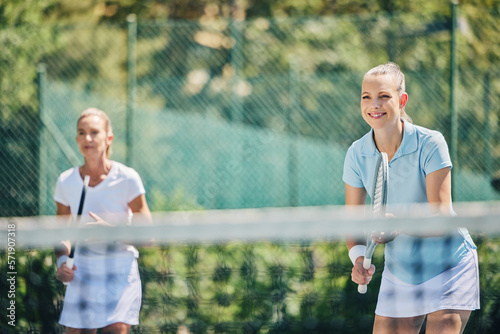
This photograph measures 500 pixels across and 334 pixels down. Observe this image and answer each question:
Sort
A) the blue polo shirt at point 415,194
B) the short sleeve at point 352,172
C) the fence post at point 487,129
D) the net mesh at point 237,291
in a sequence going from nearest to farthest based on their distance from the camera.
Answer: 1. the blue polo shirt at point 415,194
2. the short sleeve at point 352,172
3. the net mesh at point 237,291
4. the fence post at point 487,129

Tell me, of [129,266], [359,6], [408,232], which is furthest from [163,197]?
[359,6]

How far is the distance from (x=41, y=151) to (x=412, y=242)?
6.48 meters

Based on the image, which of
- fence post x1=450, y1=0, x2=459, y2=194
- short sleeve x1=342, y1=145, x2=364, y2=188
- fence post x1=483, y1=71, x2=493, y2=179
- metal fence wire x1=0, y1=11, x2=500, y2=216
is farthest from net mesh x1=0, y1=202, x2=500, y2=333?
fence post x1=483, y1=71, x2=493, y2=179

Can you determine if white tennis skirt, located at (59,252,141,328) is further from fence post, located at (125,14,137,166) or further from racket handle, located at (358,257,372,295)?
fence post, located at (125,14,137,166)

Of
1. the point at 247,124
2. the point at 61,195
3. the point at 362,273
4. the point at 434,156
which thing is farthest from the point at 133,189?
the point at 247,124

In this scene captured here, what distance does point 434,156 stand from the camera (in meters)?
2.84

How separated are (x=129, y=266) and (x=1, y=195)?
18.3ft

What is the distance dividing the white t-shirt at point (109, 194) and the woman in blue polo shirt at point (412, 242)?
1.26 m

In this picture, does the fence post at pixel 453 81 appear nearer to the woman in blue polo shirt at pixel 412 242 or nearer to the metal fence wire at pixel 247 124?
the metal fence wire at pixel 247 124

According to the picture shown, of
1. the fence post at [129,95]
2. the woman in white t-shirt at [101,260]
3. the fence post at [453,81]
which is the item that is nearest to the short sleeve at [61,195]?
the woman in white t-shirt at [101,260]

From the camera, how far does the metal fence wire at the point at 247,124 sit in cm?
843

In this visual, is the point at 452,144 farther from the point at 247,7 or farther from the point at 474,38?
the point at 247,7

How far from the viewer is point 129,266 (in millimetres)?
3420

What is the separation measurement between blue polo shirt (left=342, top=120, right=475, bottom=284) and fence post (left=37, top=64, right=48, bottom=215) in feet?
20.4
